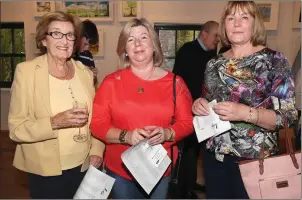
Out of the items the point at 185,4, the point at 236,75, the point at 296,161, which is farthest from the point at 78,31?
the point at 185,4

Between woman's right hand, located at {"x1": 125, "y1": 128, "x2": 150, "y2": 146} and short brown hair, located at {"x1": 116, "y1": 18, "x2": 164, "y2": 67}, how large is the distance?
0.49 meters

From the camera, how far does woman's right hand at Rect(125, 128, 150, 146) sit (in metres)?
1.83

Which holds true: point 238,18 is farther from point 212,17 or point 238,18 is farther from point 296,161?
point 212,17

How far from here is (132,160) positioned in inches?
71.9

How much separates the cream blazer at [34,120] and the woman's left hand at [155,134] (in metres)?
0.56

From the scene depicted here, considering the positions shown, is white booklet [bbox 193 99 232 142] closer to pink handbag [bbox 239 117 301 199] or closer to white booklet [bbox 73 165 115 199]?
pink handbag [bbox 239 117 301 199]

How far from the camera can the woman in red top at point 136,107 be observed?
1.93 metres

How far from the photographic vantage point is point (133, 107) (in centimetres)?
193

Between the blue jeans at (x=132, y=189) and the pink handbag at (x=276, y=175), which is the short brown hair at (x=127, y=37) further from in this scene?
the pink handbag at (x=276, y=175)

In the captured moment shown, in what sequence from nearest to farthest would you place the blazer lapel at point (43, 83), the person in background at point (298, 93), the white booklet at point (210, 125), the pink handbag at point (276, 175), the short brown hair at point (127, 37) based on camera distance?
1. the pink handbag at point (276, 175)
2. the white booklet at point (210, 125)
3. the blazer lapel at point (43, 83)
4. the short brown hair at point (127, 37)
5. the person in background at point (298, 93)

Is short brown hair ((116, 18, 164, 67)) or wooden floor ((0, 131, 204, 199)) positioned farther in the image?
wooden floor ((0, 131, 204, 199))

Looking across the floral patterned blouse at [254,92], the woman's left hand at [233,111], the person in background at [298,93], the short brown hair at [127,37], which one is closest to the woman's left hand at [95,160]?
the short brown hair at [127,37]

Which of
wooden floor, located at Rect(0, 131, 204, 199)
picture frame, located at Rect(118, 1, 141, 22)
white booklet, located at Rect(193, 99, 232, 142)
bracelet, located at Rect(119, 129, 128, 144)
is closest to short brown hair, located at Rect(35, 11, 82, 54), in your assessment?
bracelet, located at Rect(119, 129, 128, 144)

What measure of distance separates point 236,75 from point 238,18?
1.04 ft
